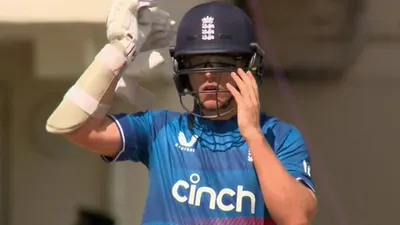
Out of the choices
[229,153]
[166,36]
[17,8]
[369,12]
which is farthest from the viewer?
[369,12]

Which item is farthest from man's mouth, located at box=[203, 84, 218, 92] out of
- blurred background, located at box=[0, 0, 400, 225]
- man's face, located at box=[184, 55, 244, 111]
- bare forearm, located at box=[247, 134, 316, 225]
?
blurred background, located at box=[0, 0, 400, 225]

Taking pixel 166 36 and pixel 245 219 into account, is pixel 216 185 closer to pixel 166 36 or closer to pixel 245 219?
pixel 245 219

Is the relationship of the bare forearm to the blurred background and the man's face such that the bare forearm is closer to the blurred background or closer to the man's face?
the man's face

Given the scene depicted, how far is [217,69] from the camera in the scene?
0.98 meters

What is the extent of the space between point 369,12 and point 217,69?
0.76 m

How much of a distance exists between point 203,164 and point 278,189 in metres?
0.15

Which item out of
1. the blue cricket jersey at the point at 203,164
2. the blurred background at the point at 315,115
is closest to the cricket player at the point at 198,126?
the blue cricket jersey at the point at 203,164

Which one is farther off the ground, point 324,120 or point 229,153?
point 229,153

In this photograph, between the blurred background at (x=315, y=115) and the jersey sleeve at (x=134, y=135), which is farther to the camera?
the blurred background at (x=315, y=115)

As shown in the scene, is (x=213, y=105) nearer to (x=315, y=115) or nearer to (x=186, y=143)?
(x=186, y=143)

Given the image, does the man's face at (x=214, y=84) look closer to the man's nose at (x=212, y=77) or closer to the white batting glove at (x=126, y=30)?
the man's nose at (x=212, y=77)

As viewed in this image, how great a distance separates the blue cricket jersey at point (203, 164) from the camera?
0.97m

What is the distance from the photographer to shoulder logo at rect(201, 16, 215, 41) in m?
1.00

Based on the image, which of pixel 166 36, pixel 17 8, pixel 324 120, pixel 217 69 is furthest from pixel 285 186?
pixel 324 120
